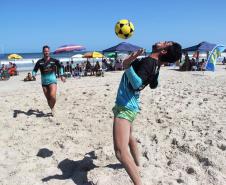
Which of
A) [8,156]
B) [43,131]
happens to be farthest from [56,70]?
[8,156]

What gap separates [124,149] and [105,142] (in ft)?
6.25

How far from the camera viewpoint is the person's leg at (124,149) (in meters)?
3.62

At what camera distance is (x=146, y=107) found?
753 centimetres

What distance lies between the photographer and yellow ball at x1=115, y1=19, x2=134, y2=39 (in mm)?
4773

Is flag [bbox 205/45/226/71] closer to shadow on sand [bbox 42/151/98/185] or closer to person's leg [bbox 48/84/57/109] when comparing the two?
person's leg [bbox 48/84/57/109]

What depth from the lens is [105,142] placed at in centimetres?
554

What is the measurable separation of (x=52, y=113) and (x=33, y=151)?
204 centimetres

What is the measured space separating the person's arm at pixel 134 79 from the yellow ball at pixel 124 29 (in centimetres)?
132

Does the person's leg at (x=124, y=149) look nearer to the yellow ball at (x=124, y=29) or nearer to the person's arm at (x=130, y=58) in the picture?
the person's arm at (x=130, y=58)

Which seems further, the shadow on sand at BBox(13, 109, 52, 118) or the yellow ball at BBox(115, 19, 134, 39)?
the shadow on sand at BBox(13, 109, 52, 118)

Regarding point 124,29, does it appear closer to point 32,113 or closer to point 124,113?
point 124,113

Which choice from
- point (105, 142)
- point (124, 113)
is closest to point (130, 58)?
point (124, 113)

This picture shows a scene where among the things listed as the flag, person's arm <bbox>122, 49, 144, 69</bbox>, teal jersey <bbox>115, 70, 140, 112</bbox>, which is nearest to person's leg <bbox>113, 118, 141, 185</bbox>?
teal jersey <bbox>115, 70, 140, 112</bbox>

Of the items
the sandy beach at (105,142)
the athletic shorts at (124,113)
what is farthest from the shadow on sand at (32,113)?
the athletic shorts at (124,113)
